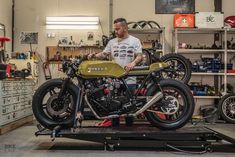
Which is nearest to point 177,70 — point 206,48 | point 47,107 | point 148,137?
point 148,137

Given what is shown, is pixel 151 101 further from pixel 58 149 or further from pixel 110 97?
pixel 58 149

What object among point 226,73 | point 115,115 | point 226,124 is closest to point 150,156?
point 115,115

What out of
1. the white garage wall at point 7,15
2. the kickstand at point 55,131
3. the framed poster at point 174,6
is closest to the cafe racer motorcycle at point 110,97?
the kickstand at point 55,131

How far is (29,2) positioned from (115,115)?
516 centimetres

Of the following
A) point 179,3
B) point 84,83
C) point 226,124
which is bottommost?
point 226,124

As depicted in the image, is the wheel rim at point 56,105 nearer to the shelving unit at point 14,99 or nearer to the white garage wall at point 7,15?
the shelving unit at point 14,99

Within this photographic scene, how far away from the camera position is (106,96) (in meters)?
4.27

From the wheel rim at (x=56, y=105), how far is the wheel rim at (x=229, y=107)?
396cm

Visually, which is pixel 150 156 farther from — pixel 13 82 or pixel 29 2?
pixel 29 2

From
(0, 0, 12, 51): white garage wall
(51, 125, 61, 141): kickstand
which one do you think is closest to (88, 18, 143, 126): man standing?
(51, 125, 61, 141): kickstand

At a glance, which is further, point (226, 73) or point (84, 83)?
point (226, 73)

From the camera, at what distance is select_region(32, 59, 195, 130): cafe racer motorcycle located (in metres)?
4.23

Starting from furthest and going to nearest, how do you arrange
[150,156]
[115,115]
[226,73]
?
[226,73] < [115,115] < [150,156]

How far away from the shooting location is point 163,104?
4254mm
